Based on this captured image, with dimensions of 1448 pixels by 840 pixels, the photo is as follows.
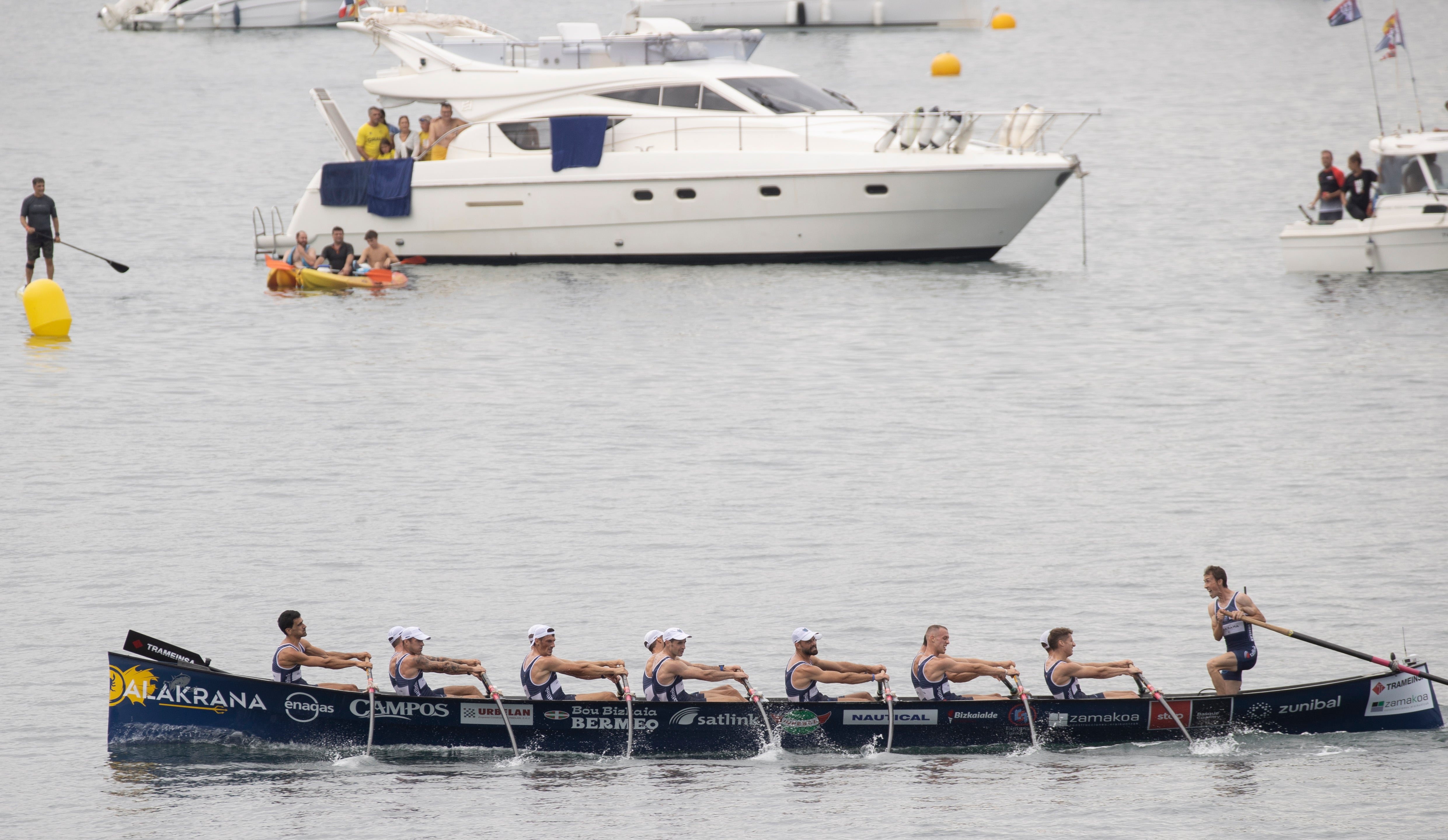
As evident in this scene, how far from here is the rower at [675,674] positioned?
58.9ft

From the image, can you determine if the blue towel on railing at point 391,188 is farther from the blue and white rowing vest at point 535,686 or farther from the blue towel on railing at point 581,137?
the blue and white rowing vest at point 535,686

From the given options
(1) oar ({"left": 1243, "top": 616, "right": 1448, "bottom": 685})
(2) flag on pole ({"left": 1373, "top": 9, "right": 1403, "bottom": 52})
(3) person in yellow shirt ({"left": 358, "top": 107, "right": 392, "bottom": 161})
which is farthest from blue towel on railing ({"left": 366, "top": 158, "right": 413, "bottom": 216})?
(1) oar ({"left": 1243, "top": 616, "right": 1448, "bottom": 685})

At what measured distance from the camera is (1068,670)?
18.0 m

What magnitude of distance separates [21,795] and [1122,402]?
63.9 feet

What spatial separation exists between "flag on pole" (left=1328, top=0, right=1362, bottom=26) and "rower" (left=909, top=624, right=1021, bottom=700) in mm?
21880

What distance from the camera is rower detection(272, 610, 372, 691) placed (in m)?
18.0

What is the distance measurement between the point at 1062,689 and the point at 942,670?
1.25 meters

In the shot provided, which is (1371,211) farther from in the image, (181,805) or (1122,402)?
(181,805)

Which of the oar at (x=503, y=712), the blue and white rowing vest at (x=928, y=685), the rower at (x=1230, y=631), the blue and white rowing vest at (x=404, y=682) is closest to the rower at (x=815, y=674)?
the blue and white rowing vest at (x=928, y=685)

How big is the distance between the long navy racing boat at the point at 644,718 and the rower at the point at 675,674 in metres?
0.18

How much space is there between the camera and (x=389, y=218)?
38.6 m

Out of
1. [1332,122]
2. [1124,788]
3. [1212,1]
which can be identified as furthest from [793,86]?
[1212,1]

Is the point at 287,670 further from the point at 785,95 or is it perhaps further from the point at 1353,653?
the point at 785,95

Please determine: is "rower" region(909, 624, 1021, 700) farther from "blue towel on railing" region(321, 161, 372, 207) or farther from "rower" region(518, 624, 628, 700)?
"blue towel on railing" region(321, 161, 372, 207)
